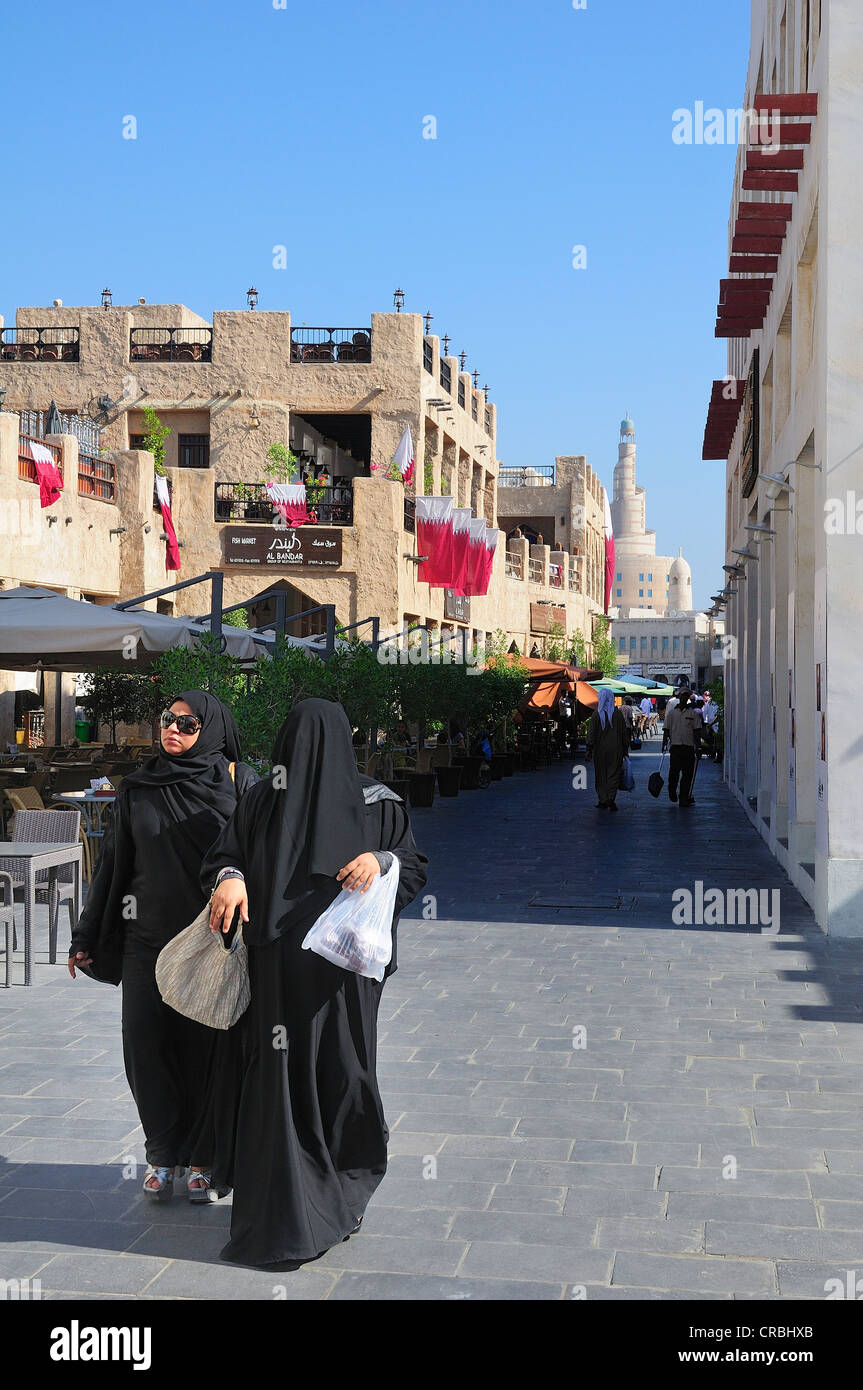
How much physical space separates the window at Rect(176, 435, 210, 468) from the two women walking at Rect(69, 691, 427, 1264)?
33.2 metres

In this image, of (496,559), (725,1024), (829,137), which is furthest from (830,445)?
(496,559)

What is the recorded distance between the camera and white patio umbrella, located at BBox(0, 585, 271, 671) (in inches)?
484

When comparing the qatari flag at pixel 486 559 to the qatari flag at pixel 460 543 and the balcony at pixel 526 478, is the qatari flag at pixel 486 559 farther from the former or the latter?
the balcony at pixel 526 478

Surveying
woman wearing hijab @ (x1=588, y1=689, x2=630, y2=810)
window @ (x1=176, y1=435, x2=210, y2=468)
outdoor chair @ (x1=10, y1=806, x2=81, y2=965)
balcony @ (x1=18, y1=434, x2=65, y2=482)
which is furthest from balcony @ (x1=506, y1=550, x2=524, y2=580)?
outdoor chair @ (x1=10, y1=806, x2=81, y2=965)

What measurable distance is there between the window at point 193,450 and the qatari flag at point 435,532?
6065 millimetres

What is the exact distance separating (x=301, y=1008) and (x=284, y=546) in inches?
1246

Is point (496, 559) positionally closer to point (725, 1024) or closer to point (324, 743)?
point (725, 1024)

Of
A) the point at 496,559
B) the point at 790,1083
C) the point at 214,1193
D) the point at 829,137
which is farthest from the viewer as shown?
the point at 496,559

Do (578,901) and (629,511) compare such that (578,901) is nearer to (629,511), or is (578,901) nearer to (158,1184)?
(158,1184)

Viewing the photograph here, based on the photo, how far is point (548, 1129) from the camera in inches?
225

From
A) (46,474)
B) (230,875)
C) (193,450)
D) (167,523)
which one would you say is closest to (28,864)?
(230,875)

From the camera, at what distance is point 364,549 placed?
35.6m

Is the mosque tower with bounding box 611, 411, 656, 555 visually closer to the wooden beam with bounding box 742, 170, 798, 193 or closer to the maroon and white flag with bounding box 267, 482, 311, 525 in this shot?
the maroon and white flag with bounding box 267, 482, 311, 525

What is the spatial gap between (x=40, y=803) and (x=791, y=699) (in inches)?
280
